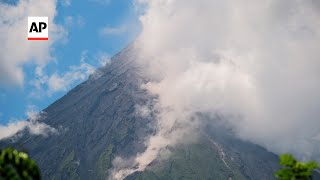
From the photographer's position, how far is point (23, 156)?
2103 cm

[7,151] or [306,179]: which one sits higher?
[7,151]

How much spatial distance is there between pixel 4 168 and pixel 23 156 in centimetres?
97

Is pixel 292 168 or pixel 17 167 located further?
pixel 292 168

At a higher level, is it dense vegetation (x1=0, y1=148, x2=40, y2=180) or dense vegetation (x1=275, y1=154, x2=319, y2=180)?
dense vegetation (x1=0, y1=148, x2=40, y2=180)

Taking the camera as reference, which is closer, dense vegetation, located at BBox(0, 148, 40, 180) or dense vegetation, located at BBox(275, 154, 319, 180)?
dense vegetation, located at BBox(0, 148, 40, 180)

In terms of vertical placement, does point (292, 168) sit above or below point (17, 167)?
below

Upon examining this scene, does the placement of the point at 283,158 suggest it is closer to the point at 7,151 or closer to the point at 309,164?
the point at 309,164

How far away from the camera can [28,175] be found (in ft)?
67.9

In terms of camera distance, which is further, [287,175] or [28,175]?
[287,175]

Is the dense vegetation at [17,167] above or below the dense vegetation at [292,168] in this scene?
above

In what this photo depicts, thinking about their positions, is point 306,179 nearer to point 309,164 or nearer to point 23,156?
point 309,164

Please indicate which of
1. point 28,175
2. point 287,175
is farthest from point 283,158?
point 28,175

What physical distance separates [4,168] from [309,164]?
16585 millimetres

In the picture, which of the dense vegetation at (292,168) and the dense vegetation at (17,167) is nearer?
the dense vegetation at (17,167)
